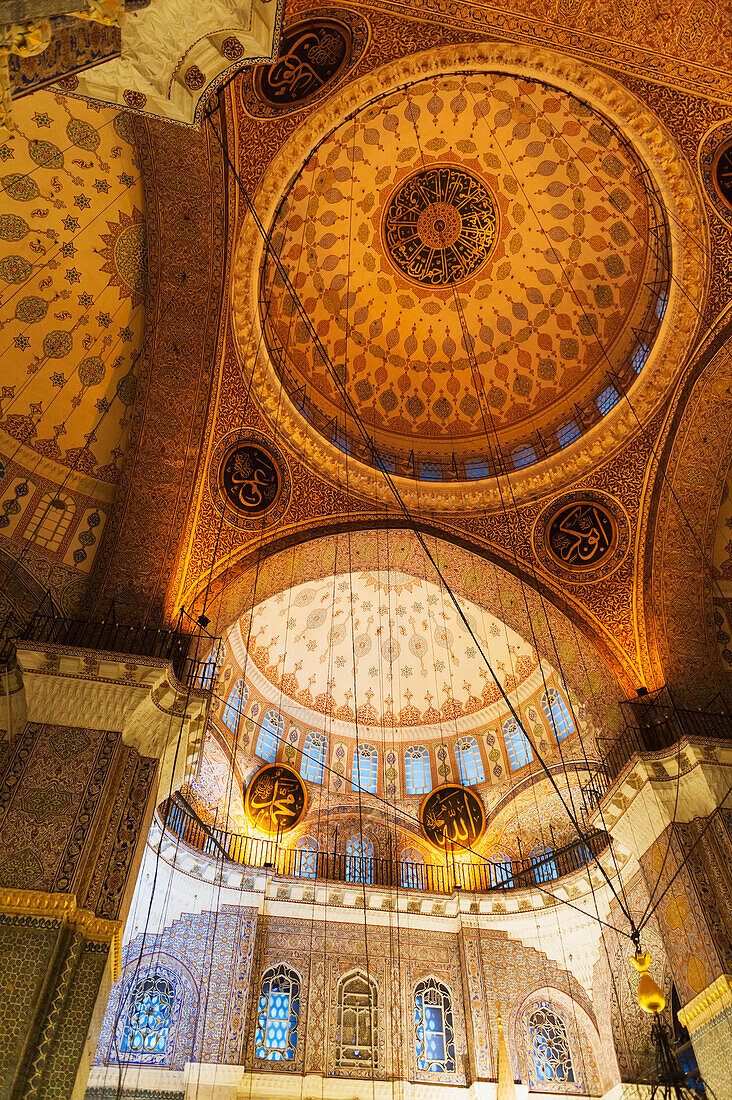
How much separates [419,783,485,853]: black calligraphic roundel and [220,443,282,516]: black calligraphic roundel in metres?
6.79

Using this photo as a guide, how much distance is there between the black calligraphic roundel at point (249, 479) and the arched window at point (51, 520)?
1.85 m

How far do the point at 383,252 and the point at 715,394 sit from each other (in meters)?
5.00

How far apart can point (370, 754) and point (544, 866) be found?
11.9 feet

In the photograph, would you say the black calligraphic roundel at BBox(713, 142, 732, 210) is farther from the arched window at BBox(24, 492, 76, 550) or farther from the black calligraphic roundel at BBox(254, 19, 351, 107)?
the arched window at BBox(24, 492, 76, 550)

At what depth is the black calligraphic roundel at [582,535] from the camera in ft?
33.0

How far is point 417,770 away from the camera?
14.1 metres

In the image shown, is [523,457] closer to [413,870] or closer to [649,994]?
[649,994]

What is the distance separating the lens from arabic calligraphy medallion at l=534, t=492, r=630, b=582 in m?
9.99

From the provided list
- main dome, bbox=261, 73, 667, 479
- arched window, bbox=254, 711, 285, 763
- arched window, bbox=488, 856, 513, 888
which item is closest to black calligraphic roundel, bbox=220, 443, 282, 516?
main dome, bbox=261, 73, 667, 479

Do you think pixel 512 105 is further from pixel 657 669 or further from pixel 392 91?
pixel 657 669

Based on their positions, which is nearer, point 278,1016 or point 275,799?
point 278,1016

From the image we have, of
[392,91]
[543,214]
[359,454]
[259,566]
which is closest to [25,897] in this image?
[259,566]

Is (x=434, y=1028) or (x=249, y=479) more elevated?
(x=249, y=479)

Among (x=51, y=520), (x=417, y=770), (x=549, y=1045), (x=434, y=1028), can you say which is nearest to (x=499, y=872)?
(x=417, y=770)
